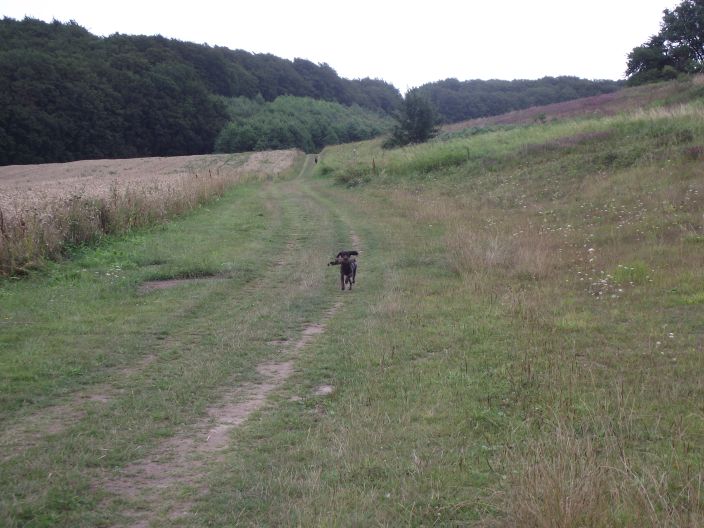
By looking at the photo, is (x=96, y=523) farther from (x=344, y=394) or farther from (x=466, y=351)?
(x=466, y=351)

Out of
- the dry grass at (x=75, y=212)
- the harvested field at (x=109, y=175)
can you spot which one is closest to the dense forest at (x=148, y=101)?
the harvested field at (x=109, y=175)

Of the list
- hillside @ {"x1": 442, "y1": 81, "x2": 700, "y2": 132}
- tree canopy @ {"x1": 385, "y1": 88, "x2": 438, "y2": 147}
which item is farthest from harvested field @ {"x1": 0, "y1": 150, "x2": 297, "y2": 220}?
hillside @ {"x1": 442, "y1": 81, "x2": 700, "y2": 132}

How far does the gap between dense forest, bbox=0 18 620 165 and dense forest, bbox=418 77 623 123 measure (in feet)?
0.93

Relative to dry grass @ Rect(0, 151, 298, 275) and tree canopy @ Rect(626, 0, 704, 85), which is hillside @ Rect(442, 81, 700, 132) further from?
dry grass @ Rect(0, 151, 298, 275)

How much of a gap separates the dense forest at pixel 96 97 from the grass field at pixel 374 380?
53.7 metres

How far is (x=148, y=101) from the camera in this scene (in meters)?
80.1

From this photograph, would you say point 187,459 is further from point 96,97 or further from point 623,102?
point 96,97

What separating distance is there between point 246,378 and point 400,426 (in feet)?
6.96

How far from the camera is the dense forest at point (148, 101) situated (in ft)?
205

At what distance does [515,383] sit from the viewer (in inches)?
233

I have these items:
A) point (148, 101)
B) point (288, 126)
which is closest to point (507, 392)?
point (148, 101)

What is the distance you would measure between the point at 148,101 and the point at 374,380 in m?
81.1

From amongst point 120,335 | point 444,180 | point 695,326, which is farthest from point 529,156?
point 120,335

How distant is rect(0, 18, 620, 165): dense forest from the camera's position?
62562mm
